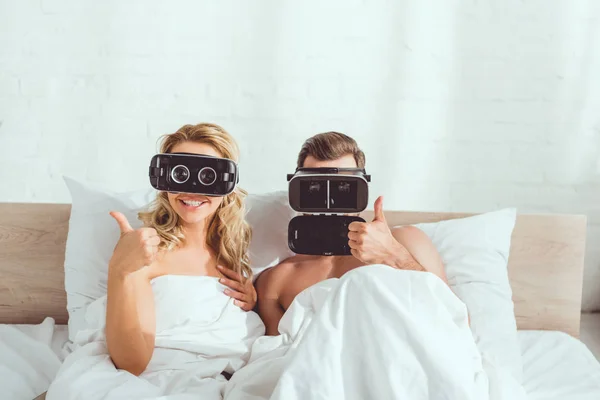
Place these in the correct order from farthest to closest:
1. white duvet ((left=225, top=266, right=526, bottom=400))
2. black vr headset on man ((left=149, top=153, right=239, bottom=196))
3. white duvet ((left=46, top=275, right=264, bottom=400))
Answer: black vr headset on man ((left=149, top=153, right=239, bottom=196)) < white duvet ((left=46, top=275, right=264, bottom=400)) < white duvet ((left=225, top=266, right=526, bottom=400))

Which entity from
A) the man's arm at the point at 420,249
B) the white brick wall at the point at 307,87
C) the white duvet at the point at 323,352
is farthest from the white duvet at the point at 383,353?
the white brick wall at the point at 307,87

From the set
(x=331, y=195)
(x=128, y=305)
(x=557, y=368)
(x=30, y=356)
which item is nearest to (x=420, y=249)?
(x=331, y=195)

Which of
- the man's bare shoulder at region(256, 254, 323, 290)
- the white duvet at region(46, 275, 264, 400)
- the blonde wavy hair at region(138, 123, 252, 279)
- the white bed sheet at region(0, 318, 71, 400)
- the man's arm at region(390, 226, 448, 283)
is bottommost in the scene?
the white bed sheet at region(0, 318, 71, 400)

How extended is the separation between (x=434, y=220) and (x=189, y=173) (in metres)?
0.78

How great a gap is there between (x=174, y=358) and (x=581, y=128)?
1460mm

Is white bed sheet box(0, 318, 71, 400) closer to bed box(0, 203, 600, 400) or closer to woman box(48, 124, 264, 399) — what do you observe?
bed box(0, 203, 600, 400)

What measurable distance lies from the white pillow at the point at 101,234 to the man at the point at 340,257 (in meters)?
0.08

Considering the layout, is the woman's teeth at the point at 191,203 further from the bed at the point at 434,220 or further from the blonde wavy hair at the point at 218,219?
the bed at the point at 434,220

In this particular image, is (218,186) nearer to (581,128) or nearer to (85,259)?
(85,259)

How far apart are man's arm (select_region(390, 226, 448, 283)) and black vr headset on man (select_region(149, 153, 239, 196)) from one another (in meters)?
0.46

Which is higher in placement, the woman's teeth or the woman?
the woman's teeth

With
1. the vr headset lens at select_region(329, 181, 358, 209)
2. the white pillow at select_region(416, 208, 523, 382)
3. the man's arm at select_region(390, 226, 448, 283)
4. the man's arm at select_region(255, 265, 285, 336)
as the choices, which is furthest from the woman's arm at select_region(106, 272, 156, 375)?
the white pillow at select_region(416, 208, 523, 382)

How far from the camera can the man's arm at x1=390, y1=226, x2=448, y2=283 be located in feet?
4.83

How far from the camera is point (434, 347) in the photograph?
39.5 inches
